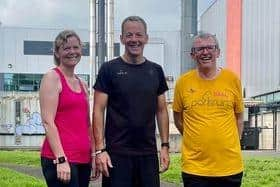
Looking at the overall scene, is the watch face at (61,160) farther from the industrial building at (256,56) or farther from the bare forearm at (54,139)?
the industrial building at (256,56)

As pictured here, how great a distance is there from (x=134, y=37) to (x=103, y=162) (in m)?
1.04

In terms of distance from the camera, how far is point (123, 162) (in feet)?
17.1

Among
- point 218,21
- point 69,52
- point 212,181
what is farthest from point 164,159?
point 218,21

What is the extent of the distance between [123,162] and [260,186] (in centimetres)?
622

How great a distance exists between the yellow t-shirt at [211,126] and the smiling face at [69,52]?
37.0 inches

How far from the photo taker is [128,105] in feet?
16.9

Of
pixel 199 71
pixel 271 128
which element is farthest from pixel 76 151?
pixel 271 128

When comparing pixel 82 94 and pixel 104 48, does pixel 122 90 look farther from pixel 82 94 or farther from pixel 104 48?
pixel 104 48

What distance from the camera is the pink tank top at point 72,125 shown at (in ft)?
16.4

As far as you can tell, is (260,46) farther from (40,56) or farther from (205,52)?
(205,52)

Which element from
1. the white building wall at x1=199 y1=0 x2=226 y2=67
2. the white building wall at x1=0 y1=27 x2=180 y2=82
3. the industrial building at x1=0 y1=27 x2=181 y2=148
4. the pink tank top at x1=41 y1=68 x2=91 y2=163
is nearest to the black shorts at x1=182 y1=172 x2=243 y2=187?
the pink tank top at x1=41 y1=68 x2=91 y2=163

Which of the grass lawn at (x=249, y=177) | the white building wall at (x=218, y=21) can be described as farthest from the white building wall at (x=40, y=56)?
the grass lawn at (x=249, y=177)

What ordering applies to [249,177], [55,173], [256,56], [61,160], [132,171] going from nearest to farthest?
[61,160]
[55,173]
[132,171]
[249,177]
[256,56]

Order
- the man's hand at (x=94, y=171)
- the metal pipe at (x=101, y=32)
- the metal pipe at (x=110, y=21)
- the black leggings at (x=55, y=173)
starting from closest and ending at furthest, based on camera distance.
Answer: the black leggings at (x=55, y=173) < the man's hand at (x=94, y=171) < the metal pipe at (x=110, y=21) < the metal pipe at (x=101, y=32)
